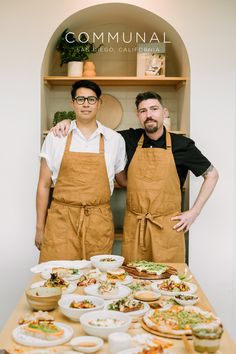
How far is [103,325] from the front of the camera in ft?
5.55

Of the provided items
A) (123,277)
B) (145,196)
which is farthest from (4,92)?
(123,277)

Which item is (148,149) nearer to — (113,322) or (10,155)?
(10,155)

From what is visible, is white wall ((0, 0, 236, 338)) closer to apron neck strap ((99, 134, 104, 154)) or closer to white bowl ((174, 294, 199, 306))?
apron neck strap ((99, 134, 104, 154))

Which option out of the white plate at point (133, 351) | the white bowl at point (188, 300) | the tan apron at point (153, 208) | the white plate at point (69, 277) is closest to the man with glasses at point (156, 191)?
the tan apron at point (153, 208)

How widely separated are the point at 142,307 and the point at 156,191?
1358 millimetres

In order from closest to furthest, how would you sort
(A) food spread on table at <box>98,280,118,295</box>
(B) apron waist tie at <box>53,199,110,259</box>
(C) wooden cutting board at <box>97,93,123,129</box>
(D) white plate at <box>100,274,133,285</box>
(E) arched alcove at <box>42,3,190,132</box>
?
(A) food spread on table at <box>98,280,118,295</box> < (D) white plate at <box>100,274,133,285</box> < (B) apron waist tie at <box>53,199,110,259</box> < (E) arched alcove at <box>42,3,190,132</box> < (C) wooden cutting board at <box>97,93,123,129</box>

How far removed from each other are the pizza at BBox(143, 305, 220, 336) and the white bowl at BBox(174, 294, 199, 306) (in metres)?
0.06

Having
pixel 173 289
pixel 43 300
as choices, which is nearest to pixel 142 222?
pixel 173 289

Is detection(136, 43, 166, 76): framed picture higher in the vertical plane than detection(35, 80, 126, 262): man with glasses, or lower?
higher

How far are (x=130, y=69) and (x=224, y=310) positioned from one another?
2219mm

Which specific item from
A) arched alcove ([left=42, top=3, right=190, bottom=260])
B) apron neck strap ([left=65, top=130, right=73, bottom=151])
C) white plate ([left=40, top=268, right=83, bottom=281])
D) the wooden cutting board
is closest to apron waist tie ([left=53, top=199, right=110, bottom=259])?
apron neck strap ([left=65, top=130, right=73, bottom=151])

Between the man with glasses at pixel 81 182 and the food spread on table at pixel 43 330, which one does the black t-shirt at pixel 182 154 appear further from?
the food spread on table at pixel 43 330

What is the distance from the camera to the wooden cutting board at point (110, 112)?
4270mm

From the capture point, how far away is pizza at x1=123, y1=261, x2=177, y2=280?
2422 millimetres
